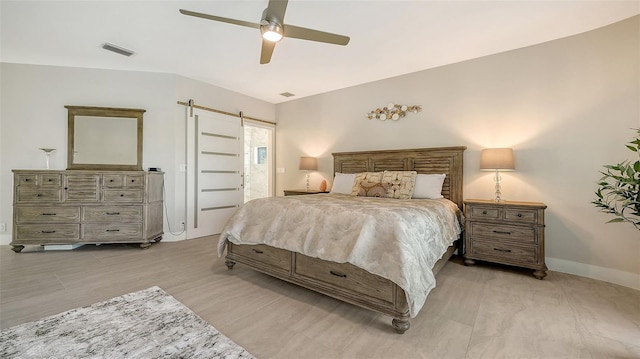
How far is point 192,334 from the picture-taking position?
174 cm

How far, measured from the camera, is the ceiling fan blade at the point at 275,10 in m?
1.84

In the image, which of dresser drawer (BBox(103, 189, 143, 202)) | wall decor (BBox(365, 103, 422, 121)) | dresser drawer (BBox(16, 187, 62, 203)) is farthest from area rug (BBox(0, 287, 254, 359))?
wall decor (BBox(365, 103, 422, 121))

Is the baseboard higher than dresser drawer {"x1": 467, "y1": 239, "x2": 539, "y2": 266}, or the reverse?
dresser drawer {"x1": 467, "y1": 239, "x2": 539, "y2": 266}

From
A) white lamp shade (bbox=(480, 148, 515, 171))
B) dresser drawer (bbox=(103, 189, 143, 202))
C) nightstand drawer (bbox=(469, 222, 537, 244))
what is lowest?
nightstand drawer (bbox=(469, 222, 537, 244))

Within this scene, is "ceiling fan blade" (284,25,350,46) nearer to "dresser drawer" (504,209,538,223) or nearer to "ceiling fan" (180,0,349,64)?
"ceiling fan" (180,0,349,64)

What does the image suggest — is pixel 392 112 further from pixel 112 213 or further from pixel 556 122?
pixel 112 213

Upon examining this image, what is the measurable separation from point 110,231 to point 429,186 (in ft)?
14.6

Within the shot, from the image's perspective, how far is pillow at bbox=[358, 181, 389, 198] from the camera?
342 cm

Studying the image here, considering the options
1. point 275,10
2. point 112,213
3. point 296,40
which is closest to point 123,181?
point 112,213

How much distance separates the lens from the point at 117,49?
338 cm

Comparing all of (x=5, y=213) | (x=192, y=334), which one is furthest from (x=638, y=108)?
(x=5, y=213)

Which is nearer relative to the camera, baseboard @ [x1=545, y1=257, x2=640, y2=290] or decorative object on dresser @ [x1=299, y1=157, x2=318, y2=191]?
baseboard @ [x1=545, y1=257, x2=640, y2=290]

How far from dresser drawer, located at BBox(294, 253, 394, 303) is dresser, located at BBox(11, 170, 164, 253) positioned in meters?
2.79

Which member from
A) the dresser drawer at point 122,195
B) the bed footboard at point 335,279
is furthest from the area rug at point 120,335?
the dresser drawer at point 122,195
